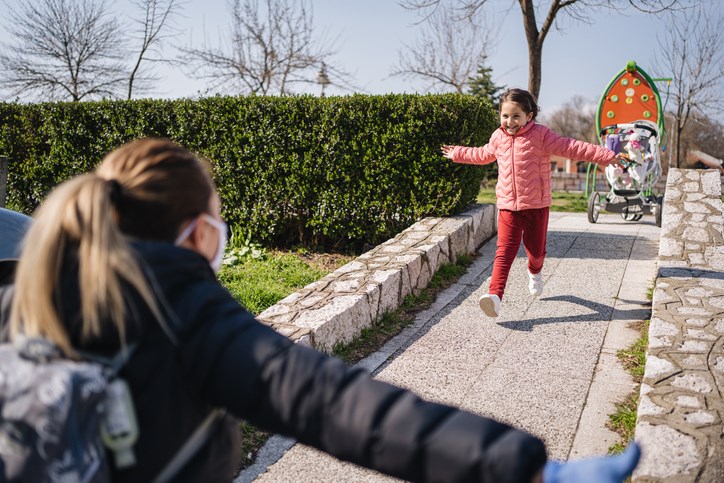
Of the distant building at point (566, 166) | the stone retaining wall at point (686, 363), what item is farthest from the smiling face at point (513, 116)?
the distant building at point (566, 166)

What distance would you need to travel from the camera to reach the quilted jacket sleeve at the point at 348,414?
1.06m

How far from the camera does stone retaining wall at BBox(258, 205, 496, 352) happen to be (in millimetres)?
4387

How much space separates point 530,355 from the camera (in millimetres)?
4492

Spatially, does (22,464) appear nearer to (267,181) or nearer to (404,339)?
(404,339)

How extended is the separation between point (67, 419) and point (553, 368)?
144 inches

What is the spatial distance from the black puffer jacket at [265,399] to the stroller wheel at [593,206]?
9623 millimetres

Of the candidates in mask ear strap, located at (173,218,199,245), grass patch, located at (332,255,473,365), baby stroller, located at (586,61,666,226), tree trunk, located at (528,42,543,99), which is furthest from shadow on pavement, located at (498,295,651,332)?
tree trunk, located at (528,42,543,99)

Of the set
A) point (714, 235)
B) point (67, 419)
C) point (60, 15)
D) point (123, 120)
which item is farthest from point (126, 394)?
point (60, 15)

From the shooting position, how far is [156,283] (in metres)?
1.18

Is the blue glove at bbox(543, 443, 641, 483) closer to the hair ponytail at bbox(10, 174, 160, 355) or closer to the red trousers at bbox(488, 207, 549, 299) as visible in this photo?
the hair ponytail at bbox(10, 174, 160, 355)

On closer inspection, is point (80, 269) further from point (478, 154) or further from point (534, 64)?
point (534, 64)

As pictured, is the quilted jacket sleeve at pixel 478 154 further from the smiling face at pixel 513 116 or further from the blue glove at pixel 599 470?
the blue glove at pixel 599 470

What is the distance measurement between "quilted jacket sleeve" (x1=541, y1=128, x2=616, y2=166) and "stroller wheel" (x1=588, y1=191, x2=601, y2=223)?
→ 202 inches

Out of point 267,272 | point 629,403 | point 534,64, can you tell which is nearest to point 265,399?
point 629,403
